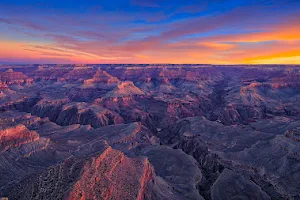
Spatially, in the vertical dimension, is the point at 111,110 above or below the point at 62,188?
below

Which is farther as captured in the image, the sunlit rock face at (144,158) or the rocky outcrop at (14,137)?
the rocky outcrop at (14,137)

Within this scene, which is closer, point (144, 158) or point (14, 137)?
point (144, 158)

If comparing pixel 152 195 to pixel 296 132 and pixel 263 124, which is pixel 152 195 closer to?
pixel 296 132

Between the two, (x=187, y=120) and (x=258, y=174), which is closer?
(x=258, y=174)

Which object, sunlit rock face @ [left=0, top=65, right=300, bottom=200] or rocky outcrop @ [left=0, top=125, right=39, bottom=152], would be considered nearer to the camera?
sunlit rock face @ [left=0, top=65, right=300, bottom=200]

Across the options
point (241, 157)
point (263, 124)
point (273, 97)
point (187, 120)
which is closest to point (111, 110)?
point (187, 120)

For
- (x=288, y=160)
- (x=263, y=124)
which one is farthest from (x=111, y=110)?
(x=288, y=160)

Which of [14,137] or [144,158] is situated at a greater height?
[144,158]

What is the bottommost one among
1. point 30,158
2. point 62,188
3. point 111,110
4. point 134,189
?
point 111,110

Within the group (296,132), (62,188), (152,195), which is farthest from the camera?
(296,132)

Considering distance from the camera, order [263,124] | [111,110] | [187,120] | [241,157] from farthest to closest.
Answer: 1. [111,110]
2. [187,120]
3. [263,124]
4. [241,157]
